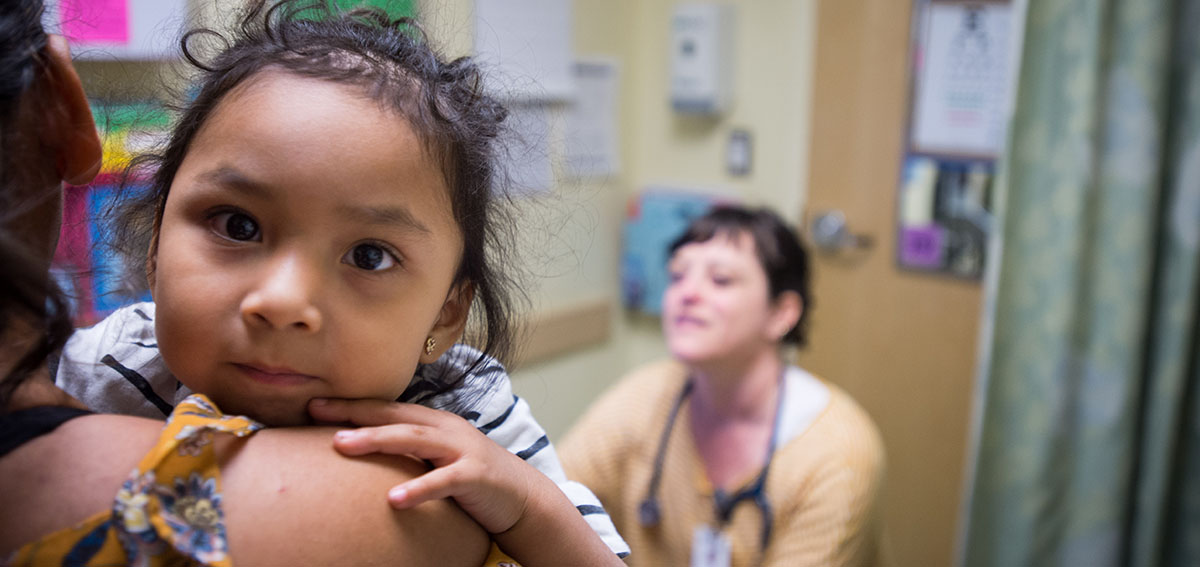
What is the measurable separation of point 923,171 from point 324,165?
2.48 meters

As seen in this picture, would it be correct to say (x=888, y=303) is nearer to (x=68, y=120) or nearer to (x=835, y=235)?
(x=835, y=235)

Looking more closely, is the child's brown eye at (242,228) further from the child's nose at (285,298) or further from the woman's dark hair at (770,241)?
the woman's dark hair at (770,241)

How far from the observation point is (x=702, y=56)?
10.3 ft

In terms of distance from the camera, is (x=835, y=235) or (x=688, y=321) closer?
(x=688, y=321)

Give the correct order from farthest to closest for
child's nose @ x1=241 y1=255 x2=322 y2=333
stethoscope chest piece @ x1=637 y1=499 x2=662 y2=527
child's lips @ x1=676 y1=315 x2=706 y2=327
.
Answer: child's lips @ x1=676 y1=315 x2=706 y2=327, stethoscope chest piece @ x1=637 y1=499 x2=662 y2=527, child's nose @ x1=241 y1=255 x2=322 y2=333

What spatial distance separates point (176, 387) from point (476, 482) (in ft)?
0.99

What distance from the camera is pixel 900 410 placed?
291 cm

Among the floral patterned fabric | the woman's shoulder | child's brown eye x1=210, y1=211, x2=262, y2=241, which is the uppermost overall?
child's brown eye x1=210, y1=211, x2=262, y2=241

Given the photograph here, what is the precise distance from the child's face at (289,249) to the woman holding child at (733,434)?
4.33 ft

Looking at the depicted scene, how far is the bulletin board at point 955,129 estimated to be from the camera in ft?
8.64

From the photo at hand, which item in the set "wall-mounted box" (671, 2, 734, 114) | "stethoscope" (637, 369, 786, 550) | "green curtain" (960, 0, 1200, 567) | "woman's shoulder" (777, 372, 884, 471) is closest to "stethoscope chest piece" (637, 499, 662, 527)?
"stethoscope" (637, 369, 786, 550)

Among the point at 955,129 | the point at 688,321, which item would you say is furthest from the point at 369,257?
the point at 955,129

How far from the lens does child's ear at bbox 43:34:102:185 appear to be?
630 mm

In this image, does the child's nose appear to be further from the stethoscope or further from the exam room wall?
the exam room wall
